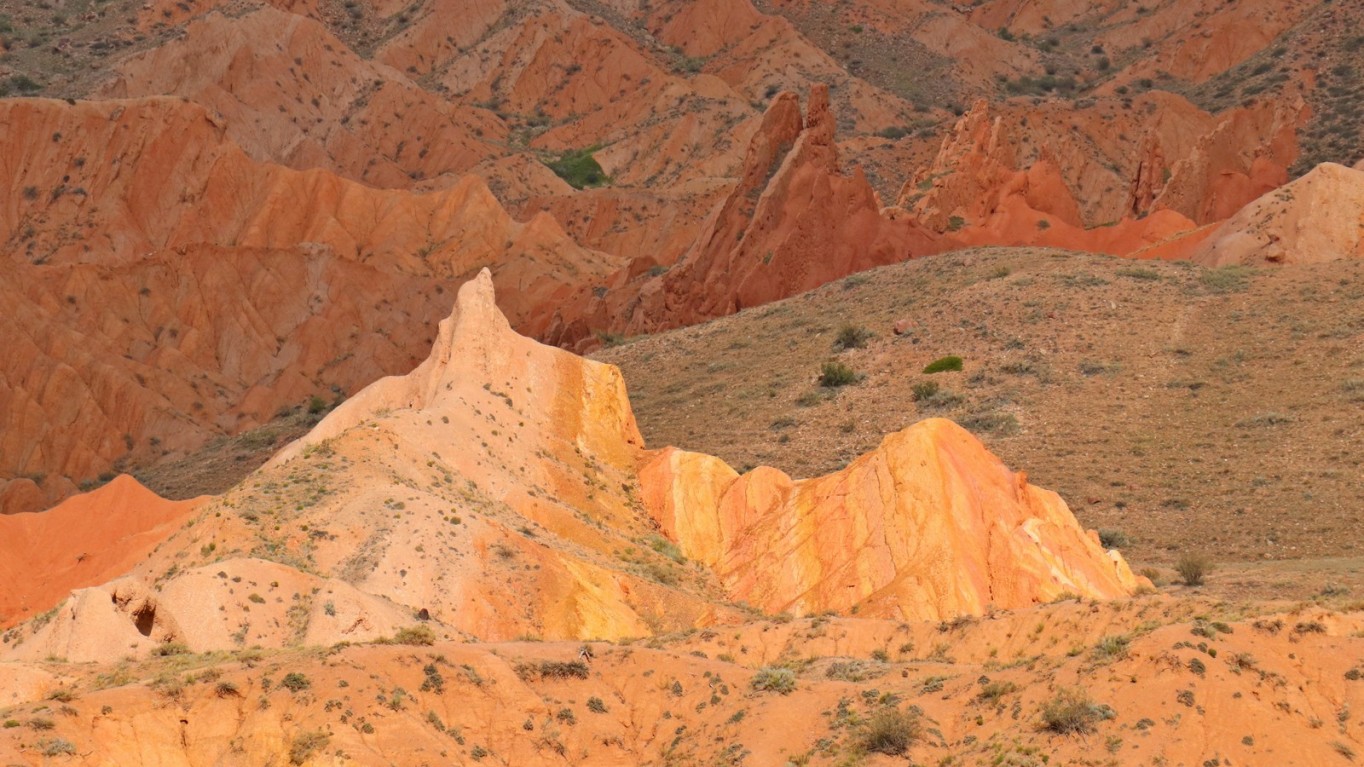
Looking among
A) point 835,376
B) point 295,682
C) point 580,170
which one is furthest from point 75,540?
point 580,170

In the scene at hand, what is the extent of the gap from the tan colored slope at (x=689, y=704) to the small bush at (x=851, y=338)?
4074 cm

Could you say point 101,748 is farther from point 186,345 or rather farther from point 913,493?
point 186,345

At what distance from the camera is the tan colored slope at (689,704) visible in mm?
31547

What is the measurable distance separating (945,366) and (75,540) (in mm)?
28346

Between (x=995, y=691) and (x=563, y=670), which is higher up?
(x=995, y=691)

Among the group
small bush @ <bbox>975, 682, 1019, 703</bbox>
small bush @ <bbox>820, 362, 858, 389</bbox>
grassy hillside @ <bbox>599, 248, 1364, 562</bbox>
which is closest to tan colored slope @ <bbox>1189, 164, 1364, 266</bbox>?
grassy hillside @ <bbox>599, 248, 1364, 562</bbox>

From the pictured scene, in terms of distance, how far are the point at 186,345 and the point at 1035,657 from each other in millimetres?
81473

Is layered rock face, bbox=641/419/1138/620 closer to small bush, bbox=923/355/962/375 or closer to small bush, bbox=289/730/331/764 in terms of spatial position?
small bush, bbox=289/730/331/764

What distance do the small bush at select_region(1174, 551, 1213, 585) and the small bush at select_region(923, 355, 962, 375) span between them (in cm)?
2115

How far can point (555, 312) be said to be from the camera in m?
105

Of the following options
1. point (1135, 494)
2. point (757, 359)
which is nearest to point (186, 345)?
point (757, 359)

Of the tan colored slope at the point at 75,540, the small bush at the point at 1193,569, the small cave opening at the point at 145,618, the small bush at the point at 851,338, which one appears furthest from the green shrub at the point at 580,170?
the small cave opening at the point at 145,618

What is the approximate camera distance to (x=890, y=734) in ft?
108

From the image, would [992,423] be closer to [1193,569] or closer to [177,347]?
[1193,569]
